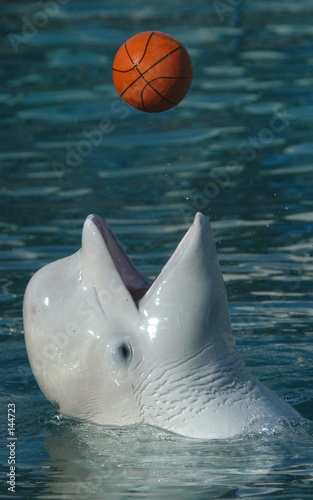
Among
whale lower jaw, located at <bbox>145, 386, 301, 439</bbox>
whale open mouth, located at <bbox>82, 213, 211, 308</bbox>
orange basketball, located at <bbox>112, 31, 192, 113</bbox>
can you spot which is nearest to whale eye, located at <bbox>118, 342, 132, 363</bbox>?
whale open mouth, located at <bbox>82, 213, 211, 308</bbox>

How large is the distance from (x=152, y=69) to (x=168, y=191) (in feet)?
15.5

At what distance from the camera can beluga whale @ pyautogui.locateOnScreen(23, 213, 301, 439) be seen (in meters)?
5.46

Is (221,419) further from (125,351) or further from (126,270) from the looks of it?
(126,270)

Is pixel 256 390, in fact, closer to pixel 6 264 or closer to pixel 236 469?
pixel 236 469

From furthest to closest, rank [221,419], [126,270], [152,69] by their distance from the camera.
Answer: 1. [152,69]
2. [126,270]
3. [221,419]

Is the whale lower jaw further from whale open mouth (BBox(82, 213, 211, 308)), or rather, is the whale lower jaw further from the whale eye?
whale open mouth (BBox(82, 213, 211, 308))

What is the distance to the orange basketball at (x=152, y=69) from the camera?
7.37 meters

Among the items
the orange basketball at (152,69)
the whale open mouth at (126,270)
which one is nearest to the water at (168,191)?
the whale open mouth at (126,270)

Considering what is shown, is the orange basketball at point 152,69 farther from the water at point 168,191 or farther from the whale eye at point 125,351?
the whale eye at point 125,351

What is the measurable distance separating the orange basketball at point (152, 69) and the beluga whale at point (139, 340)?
82.5 inches

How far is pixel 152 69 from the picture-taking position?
736cm

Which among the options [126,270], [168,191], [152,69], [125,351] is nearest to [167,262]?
[126,270]

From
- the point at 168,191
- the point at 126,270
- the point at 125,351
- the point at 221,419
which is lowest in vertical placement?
the point at 168,191

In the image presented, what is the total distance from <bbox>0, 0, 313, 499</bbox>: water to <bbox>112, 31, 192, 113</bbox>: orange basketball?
2223mm
